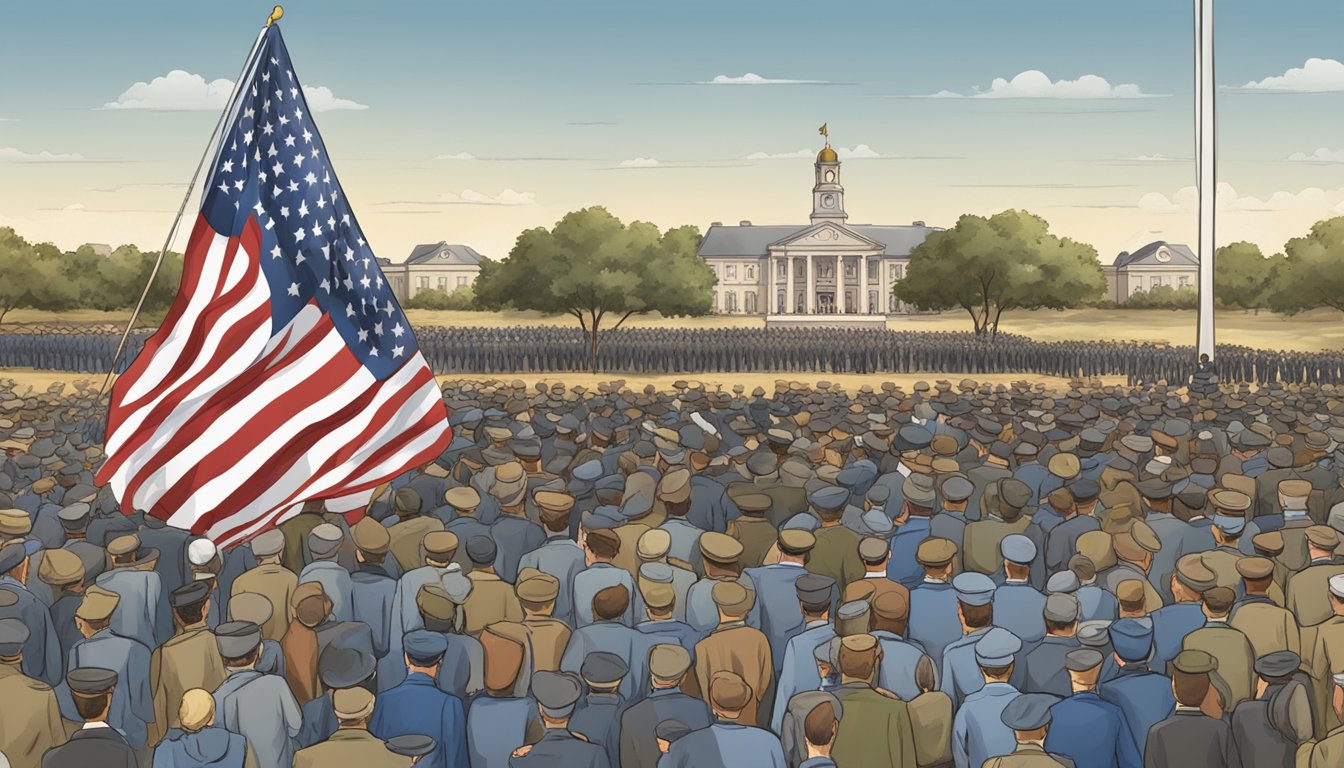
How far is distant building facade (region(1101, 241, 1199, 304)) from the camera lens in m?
148

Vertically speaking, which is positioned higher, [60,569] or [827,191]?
[827,191]

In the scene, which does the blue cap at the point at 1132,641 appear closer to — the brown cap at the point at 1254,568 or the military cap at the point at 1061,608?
the military cap at the point at 1061,608

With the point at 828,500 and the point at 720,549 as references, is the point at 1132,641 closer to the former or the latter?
the point at 720,549

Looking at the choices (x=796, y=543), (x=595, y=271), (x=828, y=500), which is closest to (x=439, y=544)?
(x=796, y=543)

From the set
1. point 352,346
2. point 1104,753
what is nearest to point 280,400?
point 352,346

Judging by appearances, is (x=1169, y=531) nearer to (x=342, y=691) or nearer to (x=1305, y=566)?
(x=1305, y=566)

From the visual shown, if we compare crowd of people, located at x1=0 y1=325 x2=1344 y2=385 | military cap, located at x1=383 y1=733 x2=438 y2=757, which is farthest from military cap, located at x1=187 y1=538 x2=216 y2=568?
crowd of people, located at x1=0 y1=325 x2=1344 y2=385

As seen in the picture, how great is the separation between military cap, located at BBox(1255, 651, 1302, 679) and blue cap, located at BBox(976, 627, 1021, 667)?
107 centimetres

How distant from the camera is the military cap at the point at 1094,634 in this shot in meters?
6.02

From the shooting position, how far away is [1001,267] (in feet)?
220

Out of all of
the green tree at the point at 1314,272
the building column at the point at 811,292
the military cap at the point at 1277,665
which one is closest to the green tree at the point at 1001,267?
the green tree at the point at 1314,272

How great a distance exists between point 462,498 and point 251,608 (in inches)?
106

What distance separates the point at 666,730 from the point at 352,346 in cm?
406

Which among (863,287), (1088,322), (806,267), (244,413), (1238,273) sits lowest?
(1088,322)
